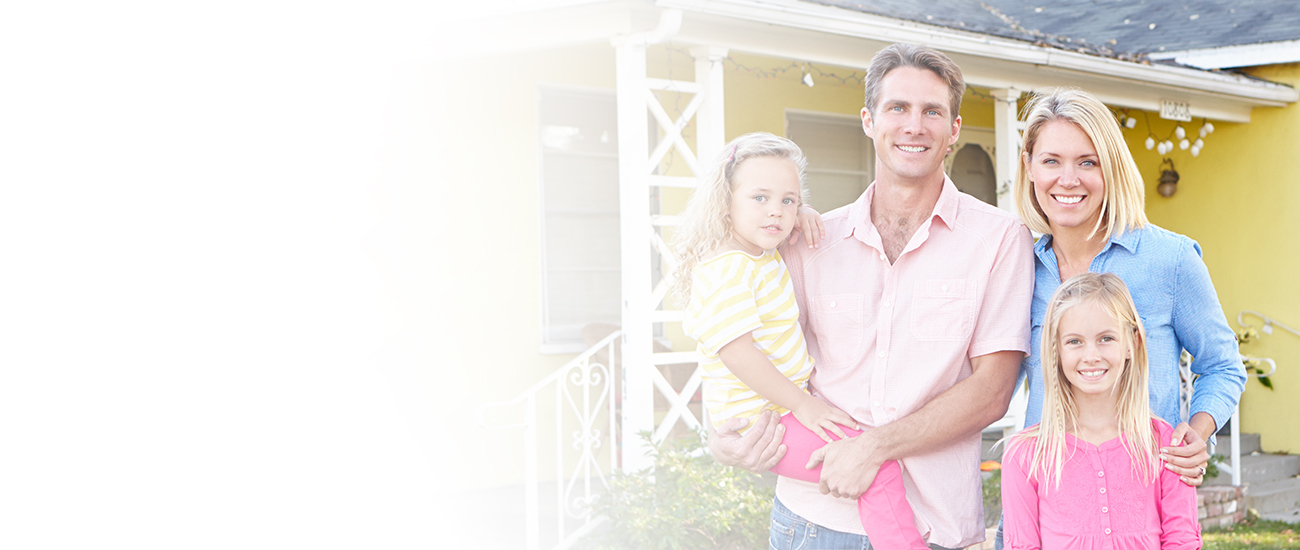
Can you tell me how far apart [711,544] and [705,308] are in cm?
270

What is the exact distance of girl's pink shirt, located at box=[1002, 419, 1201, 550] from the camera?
1.96 m

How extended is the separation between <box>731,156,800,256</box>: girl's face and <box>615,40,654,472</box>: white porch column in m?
2.69

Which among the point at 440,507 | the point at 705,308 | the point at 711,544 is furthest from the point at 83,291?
the point at 705,308

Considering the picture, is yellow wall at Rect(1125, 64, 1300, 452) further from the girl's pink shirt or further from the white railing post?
the girl's pink shirt

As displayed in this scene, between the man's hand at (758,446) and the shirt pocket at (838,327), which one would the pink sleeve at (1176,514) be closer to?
the shirt pocket at (838,327)

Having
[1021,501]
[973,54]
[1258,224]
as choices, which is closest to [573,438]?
[973,54]

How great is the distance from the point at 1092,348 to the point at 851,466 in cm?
55

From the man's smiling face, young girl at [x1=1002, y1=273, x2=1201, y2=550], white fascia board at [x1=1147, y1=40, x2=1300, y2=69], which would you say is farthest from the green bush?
white fascia board at [x1=1147, y1=40, x2=1300, y2=69]

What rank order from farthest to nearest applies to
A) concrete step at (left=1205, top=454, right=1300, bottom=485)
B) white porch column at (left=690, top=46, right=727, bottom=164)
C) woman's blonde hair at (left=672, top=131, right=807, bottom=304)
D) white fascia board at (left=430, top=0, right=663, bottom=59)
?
concrete step at (left=1205, top=454, right=1300, bottom=485) → white porch column at (left=690, top=46, right=727, bottom=164) → white fascia board at (left=430, top=0, right=663, bottom=59) → woman's blonde hair at (left=672, top=131, right=807, bottom=304)

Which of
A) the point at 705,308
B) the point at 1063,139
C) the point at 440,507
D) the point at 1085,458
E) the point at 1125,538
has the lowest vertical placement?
the point at 440,507

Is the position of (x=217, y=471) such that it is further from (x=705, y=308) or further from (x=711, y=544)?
(x=705, y=308)

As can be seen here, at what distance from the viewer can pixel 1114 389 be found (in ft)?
6.66

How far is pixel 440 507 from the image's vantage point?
5898mm

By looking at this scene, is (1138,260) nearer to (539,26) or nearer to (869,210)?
(869,210)
